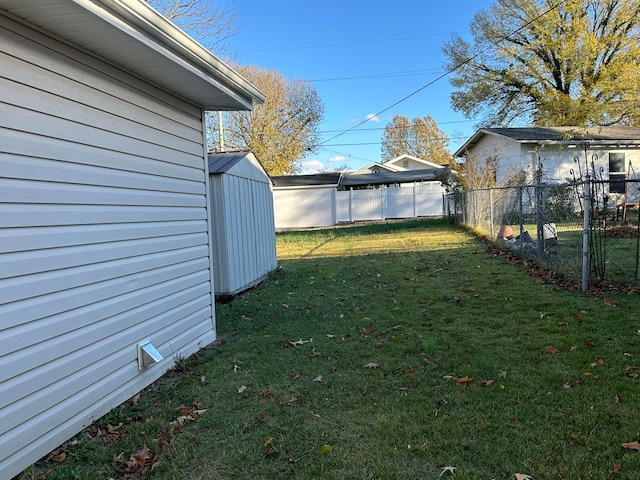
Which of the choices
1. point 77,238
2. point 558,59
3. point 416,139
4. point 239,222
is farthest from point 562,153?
point 416,139

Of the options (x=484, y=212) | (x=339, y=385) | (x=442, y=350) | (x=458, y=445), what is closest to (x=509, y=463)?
(x=458, y=445)

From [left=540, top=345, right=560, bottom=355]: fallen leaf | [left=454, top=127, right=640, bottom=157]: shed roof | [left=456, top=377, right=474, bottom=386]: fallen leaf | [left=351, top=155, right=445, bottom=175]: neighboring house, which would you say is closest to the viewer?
[left=456, top=377, right=474, bottom=386]: fallen leaf

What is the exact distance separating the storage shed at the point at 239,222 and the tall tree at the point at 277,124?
2037 cm

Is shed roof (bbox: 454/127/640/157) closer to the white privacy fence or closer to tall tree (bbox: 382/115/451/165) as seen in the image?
the white privacy fence

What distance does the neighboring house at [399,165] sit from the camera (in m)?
33.8

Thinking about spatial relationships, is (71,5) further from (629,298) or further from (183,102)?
(629,298)

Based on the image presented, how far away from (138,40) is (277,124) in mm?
27695

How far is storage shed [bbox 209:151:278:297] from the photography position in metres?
6.64

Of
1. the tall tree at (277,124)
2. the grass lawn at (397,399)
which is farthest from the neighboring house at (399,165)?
the grass lawn at (397,399)

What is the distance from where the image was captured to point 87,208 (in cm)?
304

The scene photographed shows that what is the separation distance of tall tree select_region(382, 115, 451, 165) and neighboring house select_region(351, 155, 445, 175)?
40.3ft

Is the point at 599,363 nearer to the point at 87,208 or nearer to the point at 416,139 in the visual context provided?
the point at 87,208

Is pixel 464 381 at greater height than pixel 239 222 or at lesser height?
lesser

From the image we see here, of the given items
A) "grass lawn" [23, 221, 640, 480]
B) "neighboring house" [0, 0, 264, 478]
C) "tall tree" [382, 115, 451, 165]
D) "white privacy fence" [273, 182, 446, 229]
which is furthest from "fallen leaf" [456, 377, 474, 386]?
"tall tree" [382, 115, 451, 165]
